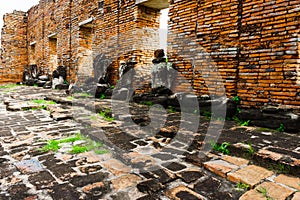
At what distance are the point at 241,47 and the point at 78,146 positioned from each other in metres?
3.33

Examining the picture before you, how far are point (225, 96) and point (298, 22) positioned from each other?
1.69 meters

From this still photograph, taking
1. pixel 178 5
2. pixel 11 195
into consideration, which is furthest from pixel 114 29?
pixel 11 195

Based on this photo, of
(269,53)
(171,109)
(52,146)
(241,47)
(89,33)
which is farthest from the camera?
(89,33)

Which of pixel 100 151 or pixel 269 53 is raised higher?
pixel 269 53

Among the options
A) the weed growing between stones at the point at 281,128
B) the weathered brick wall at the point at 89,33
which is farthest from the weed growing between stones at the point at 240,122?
the weathered brick wall at the point at 89,33

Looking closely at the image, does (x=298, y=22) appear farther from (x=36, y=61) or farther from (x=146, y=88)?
(x=36, y=61)

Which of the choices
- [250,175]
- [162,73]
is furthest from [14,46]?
[250,175]

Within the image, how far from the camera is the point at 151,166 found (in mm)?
2422

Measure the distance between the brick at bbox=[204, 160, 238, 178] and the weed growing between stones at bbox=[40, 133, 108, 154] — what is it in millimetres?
1317

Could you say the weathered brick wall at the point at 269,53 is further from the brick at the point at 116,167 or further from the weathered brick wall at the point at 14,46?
the weathered brick wall at the point at 14,46

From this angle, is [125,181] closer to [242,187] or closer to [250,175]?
[242,187]

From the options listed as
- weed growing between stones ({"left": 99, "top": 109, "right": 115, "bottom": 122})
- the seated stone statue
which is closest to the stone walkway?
weed growing between stones ({"left": 99, "top": 109, "right": 115, "bottom": 122})

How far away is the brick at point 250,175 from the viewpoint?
2.02 metres

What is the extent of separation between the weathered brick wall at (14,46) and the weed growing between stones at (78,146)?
15.6 metres
